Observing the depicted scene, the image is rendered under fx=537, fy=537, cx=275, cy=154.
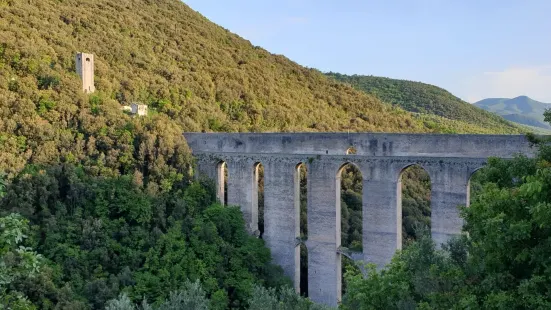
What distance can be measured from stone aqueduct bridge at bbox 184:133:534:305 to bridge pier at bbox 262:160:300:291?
0.04m

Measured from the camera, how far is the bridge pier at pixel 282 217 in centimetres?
2145

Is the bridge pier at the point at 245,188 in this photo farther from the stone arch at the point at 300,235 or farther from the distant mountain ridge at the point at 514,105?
the distant mountain ridge at the point at 514,105

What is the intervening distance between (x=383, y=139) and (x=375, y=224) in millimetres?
3046

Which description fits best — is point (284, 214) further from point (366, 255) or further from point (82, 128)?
point (82, 128)

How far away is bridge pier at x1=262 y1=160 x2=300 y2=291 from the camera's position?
21.4 meters

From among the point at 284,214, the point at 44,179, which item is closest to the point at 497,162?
the point at 284,214

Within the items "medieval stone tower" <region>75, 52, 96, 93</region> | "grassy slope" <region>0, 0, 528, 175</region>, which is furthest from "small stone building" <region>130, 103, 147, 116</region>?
"medieval stone tower" <region>75, 52, 96, 93</region>

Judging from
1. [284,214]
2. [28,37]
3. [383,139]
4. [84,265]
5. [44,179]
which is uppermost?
[28,37]

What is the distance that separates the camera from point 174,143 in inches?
971

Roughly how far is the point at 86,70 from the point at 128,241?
11.1m

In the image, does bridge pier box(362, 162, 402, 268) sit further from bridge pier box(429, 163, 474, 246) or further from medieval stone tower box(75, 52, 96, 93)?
medieval stone tower box(75, 52, 96, 93)

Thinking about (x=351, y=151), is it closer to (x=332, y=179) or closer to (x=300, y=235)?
(x=332, y=179)

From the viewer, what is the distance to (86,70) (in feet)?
89.5

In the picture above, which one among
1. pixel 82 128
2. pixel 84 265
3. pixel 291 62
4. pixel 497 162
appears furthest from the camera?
pixel 291 62
